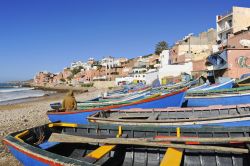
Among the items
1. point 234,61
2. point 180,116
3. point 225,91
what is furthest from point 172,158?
point 234,61

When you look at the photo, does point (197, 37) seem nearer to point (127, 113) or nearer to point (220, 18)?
point (220, 18)

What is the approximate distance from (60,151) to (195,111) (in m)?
6.36

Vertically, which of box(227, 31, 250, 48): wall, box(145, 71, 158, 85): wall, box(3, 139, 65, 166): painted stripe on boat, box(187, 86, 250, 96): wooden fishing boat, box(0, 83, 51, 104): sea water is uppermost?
box(227, 31, 250, 48): wall

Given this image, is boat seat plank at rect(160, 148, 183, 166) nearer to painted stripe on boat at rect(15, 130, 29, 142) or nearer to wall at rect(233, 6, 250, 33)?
painted stripe on boat at rect(15, 130, 29, 142)

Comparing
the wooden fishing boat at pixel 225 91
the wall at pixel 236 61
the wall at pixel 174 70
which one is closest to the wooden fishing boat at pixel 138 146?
the wooden fishing boat at pixel 225 91

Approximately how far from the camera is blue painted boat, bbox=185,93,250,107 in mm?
14543

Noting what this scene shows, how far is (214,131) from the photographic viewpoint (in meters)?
5.86

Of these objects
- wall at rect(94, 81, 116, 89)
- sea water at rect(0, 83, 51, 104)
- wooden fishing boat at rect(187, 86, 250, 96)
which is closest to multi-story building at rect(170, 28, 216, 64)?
wall at rect(94, 81, 116, 89)

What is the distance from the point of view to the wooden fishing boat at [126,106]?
488 inches

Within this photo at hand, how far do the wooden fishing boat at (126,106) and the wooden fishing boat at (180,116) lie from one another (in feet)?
5.45

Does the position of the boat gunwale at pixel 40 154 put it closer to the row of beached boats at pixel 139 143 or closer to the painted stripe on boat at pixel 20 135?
the row of beached boats at pixel 139 143

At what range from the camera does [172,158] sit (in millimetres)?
4766

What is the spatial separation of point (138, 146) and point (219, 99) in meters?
11.2

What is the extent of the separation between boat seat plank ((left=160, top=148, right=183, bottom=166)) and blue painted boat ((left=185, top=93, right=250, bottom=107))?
11.2m
